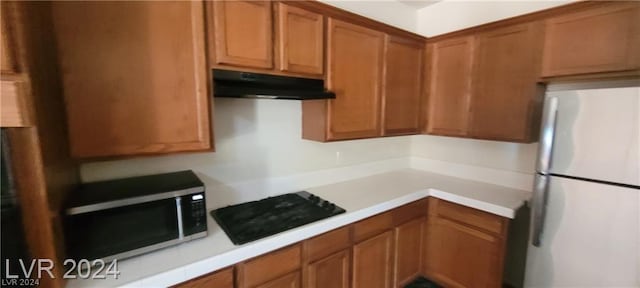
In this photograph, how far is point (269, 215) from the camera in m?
1.59

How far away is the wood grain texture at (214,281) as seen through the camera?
1137 mm

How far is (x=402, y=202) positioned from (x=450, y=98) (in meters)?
1.00

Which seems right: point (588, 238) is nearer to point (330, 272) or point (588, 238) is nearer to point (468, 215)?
point (468, 215)

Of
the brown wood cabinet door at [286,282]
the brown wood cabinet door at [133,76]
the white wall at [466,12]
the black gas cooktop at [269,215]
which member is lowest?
the brown wood cabinet door at [286,282]

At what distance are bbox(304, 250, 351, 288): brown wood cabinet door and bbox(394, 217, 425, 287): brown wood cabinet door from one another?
20.4 inches

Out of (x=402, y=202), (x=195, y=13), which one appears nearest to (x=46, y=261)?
(x=195, y=13)

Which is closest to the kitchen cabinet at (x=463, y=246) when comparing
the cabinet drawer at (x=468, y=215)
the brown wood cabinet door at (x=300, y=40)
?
the cabinet drawer at (x=468, y=215)

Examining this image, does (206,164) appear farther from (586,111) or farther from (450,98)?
(586,111)

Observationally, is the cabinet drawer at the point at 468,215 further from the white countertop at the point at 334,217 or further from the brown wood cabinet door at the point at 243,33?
the brown wood cabinet door at the point at 243,33

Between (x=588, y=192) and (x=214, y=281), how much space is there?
197cm

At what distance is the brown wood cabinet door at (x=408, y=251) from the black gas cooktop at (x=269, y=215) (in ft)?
2.28

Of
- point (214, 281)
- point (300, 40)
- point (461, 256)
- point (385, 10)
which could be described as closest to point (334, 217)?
point (214, 281)

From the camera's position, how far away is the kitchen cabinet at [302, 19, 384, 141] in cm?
181

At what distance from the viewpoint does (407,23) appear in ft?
8.81
